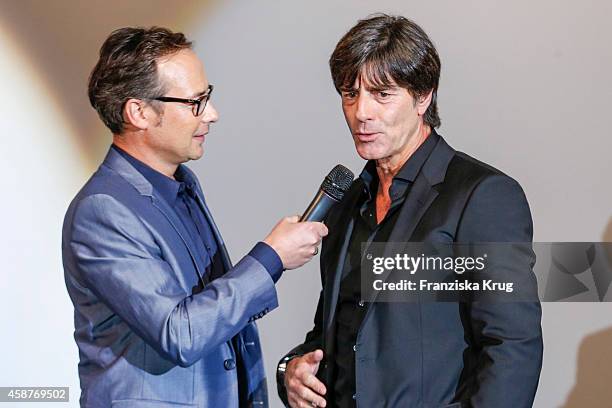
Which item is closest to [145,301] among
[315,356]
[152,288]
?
[152,288]

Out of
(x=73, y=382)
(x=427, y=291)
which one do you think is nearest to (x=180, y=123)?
(x=427, y=291)

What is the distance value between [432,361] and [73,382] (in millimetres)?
1620

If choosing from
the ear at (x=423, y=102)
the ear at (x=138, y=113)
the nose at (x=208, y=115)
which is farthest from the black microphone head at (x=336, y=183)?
the ear at (x=138, y=113)

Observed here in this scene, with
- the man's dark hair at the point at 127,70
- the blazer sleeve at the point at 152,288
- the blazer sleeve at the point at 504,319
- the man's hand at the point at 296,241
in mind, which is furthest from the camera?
the man's dark hair at the point at 127,70

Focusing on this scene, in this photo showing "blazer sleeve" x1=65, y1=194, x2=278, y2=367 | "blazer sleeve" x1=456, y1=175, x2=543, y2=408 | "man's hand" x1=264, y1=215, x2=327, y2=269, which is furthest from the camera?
"man's hand" x1=264, y1=215, x2=327, y2=269

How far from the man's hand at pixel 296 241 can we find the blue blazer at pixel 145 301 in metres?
0.06

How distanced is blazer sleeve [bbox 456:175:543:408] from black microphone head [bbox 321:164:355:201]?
0.31 metres

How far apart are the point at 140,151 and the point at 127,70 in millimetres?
190

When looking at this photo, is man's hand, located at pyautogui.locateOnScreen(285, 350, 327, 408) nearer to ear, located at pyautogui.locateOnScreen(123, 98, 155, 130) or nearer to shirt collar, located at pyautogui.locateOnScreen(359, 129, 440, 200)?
shirt collar, located at pyautogui.locateOnScreen(359, 129, 440, 200)

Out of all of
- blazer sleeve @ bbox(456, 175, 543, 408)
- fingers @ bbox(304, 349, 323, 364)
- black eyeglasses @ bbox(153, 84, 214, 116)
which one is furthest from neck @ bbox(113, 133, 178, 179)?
blazer sleeve @ bbox(456, 175, 543, 408)

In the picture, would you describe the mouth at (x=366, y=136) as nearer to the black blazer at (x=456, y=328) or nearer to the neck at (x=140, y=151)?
the black blazer at (x=456, y=328)

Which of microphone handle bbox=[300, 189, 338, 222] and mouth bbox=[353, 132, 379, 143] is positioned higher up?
mouth bbox=[353, 132, 379, 143]

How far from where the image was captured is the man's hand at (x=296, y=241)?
6.19 ft

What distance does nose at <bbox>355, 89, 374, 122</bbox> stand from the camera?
1.93 m
